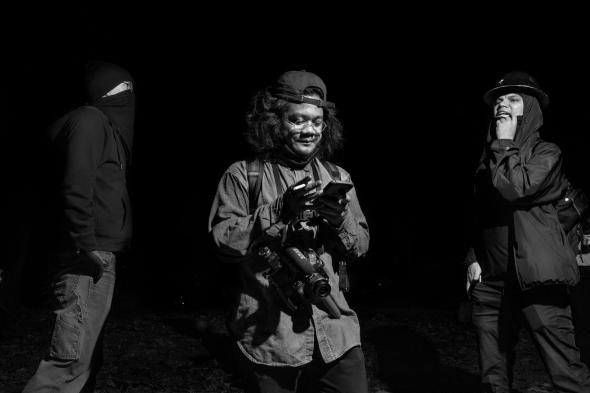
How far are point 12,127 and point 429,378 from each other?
7.49m

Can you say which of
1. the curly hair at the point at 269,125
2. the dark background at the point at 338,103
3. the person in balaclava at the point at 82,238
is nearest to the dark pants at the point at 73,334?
the person in balaclava at the point at 82,238

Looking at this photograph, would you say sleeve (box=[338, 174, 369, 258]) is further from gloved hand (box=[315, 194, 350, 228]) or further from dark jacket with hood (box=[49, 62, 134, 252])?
dark jacket with hood (box=[49, 62, 134, 252])

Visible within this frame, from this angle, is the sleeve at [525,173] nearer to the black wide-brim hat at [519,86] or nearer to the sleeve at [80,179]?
the black wide-brim hat at [519,86]

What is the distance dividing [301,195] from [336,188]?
0.47 ft

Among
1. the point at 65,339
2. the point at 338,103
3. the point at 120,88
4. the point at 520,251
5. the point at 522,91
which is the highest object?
the point at 522,91

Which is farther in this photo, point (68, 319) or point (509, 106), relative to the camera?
point (509, 106)

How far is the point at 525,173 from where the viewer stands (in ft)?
12.3

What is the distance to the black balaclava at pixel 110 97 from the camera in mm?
3592

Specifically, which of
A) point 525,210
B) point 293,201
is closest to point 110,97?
point 293,201

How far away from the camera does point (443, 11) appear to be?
10672 mm

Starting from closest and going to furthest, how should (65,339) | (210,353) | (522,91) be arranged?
(65,339) < (522,91) < (210,353)

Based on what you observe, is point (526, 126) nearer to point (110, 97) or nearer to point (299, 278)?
point (299, 278)

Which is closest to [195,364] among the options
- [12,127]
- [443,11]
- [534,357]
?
[534,357]

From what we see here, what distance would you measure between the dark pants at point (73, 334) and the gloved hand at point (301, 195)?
4.69 ft
